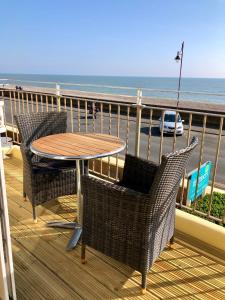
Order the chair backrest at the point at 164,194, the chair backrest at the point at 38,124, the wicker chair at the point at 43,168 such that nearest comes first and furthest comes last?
the chair backrest at the point at 164,194
the wicker chair at the point at 43,168
the chair backrest at the point at 38,124

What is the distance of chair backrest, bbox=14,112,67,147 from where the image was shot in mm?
2645

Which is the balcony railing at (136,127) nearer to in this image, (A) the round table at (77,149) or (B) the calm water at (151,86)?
(B) the calm water at (151,86)

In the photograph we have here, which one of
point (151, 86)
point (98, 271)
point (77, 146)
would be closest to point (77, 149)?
point (77, 146)

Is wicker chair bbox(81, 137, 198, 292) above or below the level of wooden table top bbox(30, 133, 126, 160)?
below

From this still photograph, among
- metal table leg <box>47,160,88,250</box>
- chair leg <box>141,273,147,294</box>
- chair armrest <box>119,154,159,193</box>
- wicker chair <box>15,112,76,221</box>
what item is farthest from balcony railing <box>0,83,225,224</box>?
chair leg <box>141,273,147,294</box>

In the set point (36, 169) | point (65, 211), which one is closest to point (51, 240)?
point (65, 211)

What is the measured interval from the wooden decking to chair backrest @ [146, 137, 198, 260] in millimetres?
269

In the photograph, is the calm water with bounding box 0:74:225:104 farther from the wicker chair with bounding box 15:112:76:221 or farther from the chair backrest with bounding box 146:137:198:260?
Answer: the chair backrest with bounding box 146:137:198:260

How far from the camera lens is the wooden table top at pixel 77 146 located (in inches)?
73.6

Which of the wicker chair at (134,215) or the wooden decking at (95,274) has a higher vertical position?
the wicker chair at (134,215)

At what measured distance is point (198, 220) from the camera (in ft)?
7.13

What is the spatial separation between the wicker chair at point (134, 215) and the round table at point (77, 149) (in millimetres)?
302

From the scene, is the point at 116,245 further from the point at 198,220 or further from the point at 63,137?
the point at 63,137

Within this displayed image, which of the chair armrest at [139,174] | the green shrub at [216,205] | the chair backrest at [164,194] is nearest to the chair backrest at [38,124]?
the chair armrest at [139,174]
